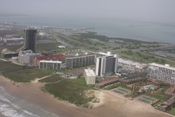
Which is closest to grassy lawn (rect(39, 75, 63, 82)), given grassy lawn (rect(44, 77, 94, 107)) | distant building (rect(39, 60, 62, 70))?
grassy lawn (rect(44, 77, 94, 107))

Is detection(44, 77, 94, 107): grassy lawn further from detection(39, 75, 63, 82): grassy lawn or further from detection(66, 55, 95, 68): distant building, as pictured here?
detection(66, 55, 95, 68): distant building

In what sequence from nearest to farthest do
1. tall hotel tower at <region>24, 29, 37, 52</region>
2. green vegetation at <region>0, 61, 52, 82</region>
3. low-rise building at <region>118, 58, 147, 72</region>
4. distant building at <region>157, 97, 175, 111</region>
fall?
1. distant building at <region>157, 97, 175, 111</region>
2. green vegetation at <region>0, 61, 52, 82</region>
3. low-rise building at <region>118, 58, 147, 72</region>
4. tall hotel tower at <region>24, 29, 37, 52</region>

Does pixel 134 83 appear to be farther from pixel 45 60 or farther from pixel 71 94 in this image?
pixel 45 60

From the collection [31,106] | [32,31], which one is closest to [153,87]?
[31,106]

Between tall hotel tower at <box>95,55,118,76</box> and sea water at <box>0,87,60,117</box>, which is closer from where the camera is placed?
sea water at <box>0,87,60,117</box>

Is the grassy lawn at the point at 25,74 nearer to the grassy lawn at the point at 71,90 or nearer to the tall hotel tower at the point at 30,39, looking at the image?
the grassy lawn at the point at 71,90

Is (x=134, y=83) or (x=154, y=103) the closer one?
(x=154, y=103)

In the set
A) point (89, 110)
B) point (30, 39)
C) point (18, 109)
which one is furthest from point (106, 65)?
point (30, 39)
